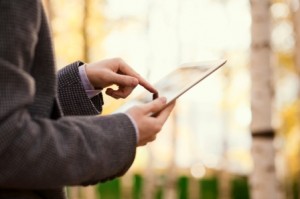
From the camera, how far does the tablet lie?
1516mm

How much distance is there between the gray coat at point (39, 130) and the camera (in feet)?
4.12

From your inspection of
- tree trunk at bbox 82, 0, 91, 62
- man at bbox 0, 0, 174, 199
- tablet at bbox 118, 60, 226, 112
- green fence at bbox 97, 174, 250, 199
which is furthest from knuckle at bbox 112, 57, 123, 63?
green fence at bbox 97, 174, 250, 199

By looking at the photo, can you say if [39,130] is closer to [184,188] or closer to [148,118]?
[148,118]

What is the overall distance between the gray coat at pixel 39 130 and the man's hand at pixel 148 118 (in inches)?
0.9

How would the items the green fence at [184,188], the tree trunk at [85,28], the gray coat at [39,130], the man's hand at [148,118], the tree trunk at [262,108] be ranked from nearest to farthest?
the gray coat at [39,130]
the man's hand at [148,118]
the tree trunk at [262,108]
the tree trunk at [85,28]
the green fence at [184,188]

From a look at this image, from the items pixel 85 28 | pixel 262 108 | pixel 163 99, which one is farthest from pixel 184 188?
pixel 163 99

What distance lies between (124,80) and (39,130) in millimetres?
404

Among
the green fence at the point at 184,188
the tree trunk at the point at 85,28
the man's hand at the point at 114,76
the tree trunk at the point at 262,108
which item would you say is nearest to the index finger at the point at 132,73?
the man's hand at the point at 114,76

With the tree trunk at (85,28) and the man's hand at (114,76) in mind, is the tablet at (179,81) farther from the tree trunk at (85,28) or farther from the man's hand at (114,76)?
the tree trunk at (85,28)

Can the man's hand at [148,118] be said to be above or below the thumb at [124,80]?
below

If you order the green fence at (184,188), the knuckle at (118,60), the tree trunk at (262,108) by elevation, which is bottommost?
the green fence at (184,188)

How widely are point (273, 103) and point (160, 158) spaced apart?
54.0ft

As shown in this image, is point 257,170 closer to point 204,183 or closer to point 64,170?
point 64,170

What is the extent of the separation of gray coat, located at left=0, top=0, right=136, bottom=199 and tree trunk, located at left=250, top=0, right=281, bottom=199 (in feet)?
13.4
